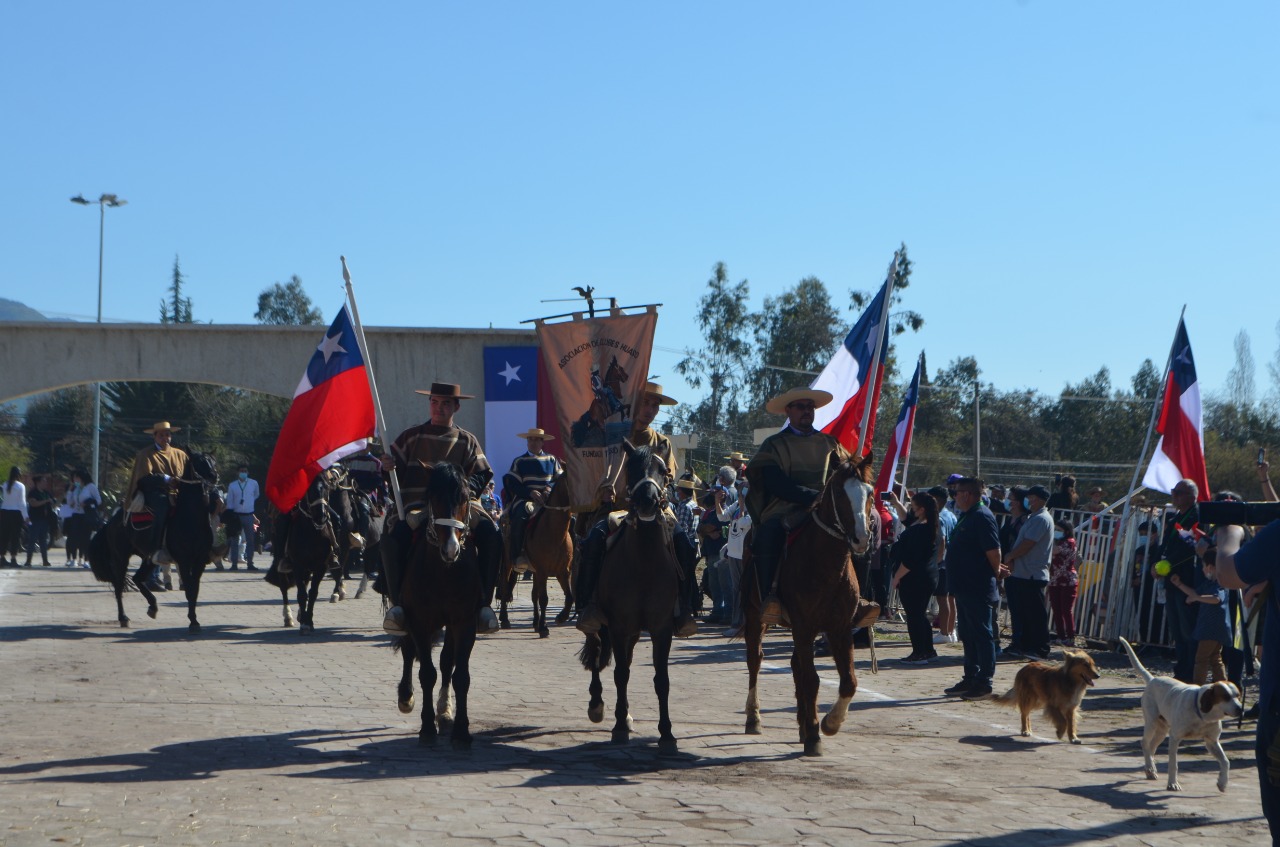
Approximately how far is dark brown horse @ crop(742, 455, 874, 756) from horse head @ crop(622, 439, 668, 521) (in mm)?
1073

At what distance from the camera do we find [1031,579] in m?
15.3

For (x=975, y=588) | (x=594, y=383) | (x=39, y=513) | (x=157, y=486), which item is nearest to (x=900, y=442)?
(x=975, y=588)

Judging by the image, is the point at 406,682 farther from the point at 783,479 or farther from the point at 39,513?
the point at 39,513

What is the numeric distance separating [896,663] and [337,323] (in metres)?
7.27

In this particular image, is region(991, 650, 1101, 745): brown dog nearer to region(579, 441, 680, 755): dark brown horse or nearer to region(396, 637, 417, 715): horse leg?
region(579, 441, 680, 755): dark brown horse

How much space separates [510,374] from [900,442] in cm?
1872

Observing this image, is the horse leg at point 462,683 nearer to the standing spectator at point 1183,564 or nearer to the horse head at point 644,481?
the horse head at point 644,481

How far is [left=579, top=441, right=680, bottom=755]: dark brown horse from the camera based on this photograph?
33.1ft

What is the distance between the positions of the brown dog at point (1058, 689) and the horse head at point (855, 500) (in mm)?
1862

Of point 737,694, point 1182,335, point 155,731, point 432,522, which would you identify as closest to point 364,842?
point 432,522

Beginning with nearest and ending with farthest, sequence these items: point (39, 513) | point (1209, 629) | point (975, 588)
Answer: point (1209, 629)
point (975, 588)
point (39, 513)

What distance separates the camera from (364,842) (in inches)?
271

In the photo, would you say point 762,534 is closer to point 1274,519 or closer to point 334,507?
point 1274,519

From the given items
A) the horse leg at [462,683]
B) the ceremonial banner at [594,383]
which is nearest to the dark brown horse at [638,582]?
the horse leg at [462,683]
